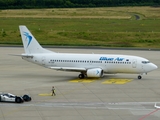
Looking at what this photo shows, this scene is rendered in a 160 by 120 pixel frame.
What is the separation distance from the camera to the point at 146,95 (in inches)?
2426

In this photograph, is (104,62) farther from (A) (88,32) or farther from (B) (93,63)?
(A) (88,32)

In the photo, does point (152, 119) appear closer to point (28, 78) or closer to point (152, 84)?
point (152, 84)

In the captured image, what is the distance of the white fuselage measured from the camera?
236 feet

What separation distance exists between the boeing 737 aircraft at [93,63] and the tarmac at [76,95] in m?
1.37

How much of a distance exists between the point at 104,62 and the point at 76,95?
1263 cm

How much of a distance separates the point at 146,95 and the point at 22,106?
1612 cm

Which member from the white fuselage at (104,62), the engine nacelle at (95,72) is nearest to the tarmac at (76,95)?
the engine nacelle at (95,72)

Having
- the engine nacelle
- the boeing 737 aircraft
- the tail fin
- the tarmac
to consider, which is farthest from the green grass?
the engine nacelle

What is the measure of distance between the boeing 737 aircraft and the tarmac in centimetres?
137

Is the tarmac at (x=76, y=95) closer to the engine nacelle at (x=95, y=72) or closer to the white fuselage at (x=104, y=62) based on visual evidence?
the engine nacelle at (x=95, y=72)

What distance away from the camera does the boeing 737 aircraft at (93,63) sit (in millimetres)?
71875

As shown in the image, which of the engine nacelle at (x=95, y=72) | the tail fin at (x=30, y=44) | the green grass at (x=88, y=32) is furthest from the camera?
the green grass at (x=88, y=32)

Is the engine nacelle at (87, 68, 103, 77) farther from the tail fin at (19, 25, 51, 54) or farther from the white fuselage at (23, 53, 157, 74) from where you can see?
the tail fin at (19, 25, 51, 54)

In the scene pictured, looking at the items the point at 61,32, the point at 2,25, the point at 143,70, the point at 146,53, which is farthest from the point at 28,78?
the point at 2,25
